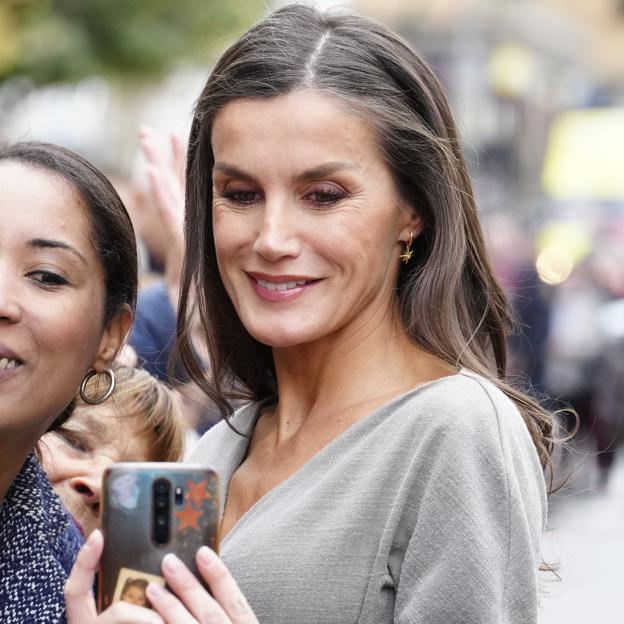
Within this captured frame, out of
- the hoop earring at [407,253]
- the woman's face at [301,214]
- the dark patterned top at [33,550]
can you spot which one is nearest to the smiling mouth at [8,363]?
the dark patterned top at [33,550]

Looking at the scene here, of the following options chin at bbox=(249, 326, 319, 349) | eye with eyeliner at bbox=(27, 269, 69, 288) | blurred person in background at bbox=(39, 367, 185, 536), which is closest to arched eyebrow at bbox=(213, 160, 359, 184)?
chin at bbox=(249, 326, 319, 349)

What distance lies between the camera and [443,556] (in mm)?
2477

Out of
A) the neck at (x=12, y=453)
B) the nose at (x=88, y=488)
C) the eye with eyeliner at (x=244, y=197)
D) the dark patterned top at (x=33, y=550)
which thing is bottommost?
the nose at (x=88, y=488)

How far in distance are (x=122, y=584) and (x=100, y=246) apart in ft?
2.91

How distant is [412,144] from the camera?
→ 287 centimetres

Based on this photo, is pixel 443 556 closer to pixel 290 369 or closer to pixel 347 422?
pixel 347 422

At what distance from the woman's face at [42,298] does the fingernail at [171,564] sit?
2.08ft

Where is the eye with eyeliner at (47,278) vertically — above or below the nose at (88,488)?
above

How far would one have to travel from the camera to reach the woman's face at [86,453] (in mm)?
3479

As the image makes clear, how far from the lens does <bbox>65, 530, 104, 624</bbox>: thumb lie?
2.12m

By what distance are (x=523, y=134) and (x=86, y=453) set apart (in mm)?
31643

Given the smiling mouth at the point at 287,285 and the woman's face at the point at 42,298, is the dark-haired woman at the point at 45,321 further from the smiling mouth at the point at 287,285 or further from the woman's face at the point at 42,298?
the smiling mouth at the point at 287,285

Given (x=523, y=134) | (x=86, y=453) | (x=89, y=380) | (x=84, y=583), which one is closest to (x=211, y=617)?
(x=84, y=583)

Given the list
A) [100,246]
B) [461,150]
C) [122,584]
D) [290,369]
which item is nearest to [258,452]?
[290,369]
